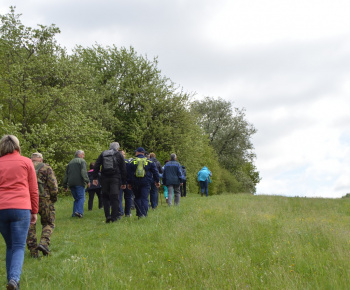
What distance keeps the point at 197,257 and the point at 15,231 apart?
2.98 meters

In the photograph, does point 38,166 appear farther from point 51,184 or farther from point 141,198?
point 141,198

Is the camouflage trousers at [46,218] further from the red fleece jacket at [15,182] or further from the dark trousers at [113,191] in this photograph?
the dark trousers at [113,191]

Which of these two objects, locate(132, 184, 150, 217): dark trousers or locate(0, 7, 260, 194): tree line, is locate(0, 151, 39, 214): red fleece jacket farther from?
locate(0, 7, 260, 194): tree line

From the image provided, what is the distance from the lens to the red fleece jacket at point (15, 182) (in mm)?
5062

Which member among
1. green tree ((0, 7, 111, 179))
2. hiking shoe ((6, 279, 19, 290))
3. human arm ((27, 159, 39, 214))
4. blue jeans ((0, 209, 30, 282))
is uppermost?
green tree ((0, 7, 111, 179))

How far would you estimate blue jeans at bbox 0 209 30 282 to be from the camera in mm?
5020

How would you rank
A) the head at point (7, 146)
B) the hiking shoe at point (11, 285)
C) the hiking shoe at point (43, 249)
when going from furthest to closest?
the hiking shoe at point (43, 249) < the head at point (7, 146) < the hiking shoe at point (11, 285)

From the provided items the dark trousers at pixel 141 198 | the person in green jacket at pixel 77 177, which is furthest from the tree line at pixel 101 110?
the dark trousers at pixel 141 198

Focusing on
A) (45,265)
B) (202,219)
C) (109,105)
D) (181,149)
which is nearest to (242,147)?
(181,149)

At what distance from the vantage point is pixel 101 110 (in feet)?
103

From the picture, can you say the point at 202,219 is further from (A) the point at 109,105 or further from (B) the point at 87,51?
(B) the point at 87,51

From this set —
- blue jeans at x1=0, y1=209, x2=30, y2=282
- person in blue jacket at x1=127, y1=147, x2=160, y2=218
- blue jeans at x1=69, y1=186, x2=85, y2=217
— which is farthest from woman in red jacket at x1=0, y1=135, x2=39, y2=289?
blue jeans at x1=69, y1=186, x2=85, y2=217

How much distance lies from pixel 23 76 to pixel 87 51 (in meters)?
16.9

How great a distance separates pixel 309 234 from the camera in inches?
317
